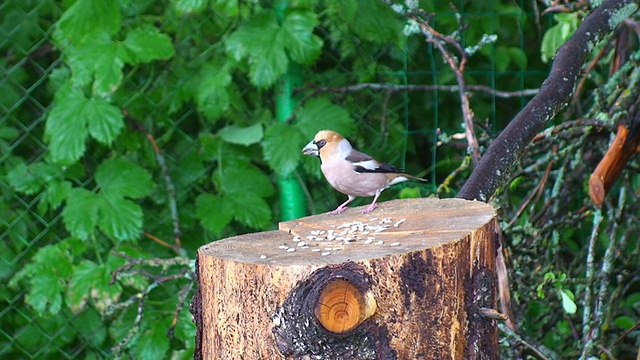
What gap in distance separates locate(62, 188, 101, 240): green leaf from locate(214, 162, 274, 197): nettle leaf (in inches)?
20.3

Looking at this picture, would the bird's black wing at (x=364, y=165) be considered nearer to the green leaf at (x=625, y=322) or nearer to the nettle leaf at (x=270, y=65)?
the nettle leaf at (x=270, y=65)

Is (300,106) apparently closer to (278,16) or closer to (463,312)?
(278,16)

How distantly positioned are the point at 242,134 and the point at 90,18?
762 millimetres

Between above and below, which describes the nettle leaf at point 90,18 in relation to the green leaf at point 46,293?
above

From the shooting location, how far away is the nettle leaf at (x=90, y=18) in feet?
12.3

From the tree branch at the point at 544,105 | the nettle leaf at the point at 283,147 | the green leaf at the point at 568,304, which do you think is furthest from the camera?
the nettle leaf at the point at 283,147

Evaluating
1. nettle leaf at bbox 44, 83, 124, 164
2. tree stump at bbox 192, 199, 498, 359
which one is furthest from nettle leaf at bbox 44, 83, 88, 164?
tree stump at bbox 192, 199, 498, 359

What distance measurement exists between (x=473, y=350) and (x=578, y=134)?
60.6 inches

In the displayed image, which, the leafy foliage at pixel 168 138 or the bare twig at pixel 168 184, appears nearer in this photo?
the leafy foliage at pixel 168 138

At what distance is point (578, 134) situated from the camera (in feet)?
11.6

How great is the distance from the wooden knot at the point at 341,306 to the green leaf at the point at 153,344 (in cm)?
183

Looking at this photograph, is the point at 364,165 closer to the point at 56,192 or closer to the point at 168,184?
the point at 168,184

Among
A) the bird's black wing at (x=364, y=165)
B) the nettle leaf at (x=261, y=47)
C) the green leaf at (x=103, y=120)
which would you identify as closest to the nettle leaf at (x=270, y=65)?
the nettle leaf at (x=261, y=47)

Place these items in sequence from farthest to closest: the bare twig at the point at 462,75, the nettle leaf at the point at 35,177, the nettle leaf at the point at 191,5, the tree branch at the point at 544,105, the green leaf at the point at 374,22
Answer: the nettle leaf at the point at 35,177 → the green leaf at the point at 374,22 → the nettle leaf at the point at 191,5 → the bare twig at the point at 462,75 → the tree branch at the point at 544,105
